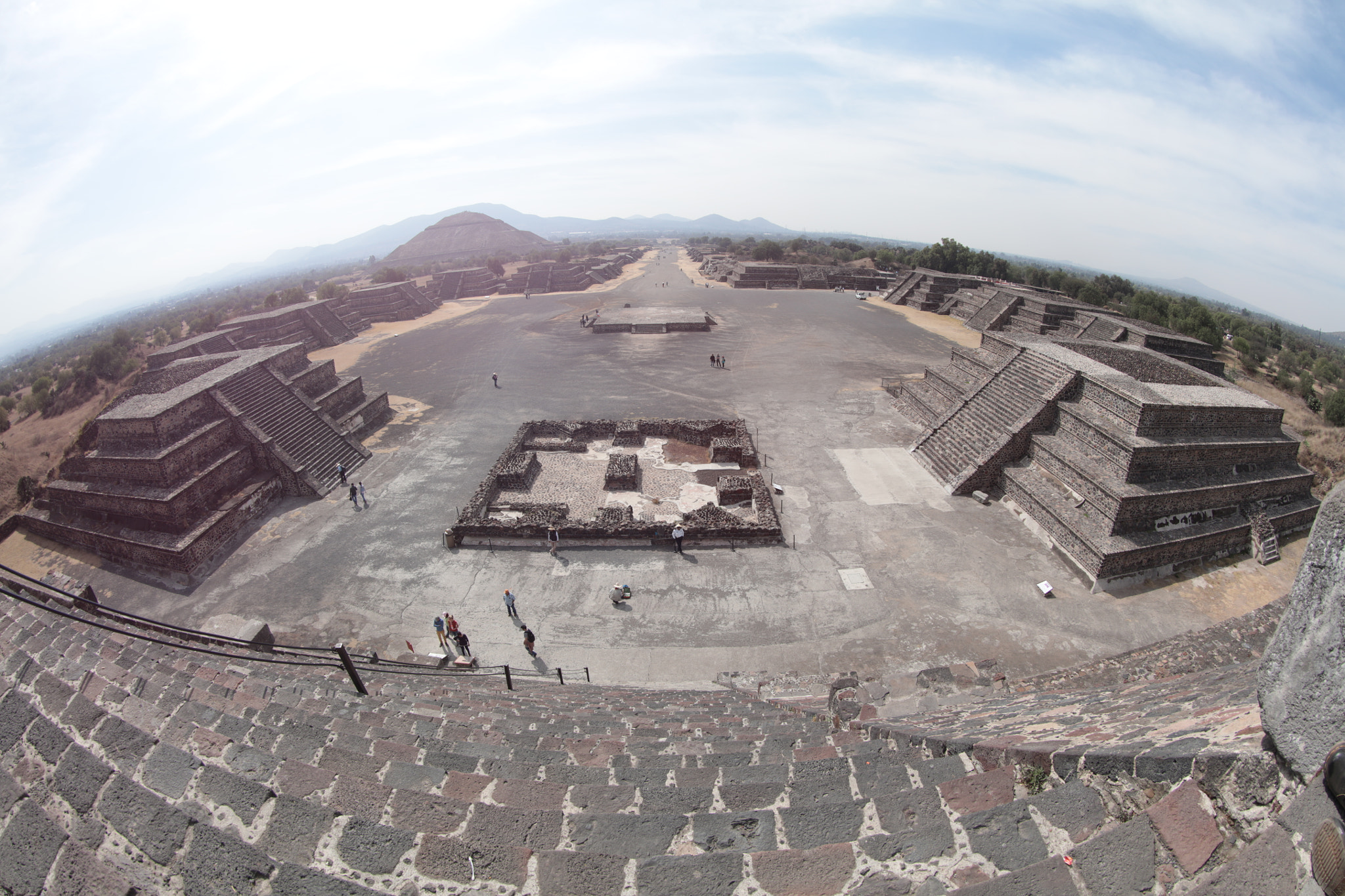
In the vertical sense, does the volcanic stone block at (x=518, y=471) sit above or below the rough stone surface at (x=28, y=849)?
below

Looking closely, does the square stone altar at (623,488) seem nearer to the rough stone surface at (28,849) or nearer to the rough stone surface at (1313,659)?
the rough stone surface at (28,849)

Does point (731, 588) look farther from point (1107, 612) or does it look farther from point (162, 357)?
point (162, 357)

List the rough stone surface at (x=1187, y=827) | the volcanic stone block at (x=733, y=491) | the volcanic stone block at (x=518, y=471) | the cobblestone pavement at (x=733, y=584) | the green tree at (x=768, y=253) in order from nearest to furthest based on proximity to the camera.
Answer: the rough stone surface at (x=1187, y=827)
the cobblestone pavement at (x=733, y=584)
the volcanic stone block at (x=733, y=491)
the volcanic stone block at (x=518, y=471)
the green tree at (x=768, y=253)

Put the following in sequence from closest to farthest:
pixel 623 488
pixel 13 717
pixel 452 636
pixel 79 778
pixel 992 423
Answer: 1. pixel 79 778
2. pixel 13 717
3. pixel 452 636
4. pixel 623 488
5. pixel 992 423

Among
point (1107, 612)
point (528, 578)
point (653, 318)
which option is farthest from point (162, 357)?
point (1107, 612)

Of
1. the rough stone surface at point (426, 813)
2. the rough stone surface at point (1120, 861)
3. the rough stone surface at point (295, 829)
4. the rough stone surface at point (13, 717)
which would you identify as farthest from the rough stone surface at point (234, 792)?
the rough stone surface at point (1120, 861)

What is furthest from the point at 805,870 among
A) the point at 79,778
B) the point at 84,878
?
the point at 79,778

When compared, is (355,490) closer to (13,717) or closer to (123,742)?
(13,717)

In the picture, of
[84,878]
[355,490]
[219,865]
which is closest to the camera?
[84,878]
